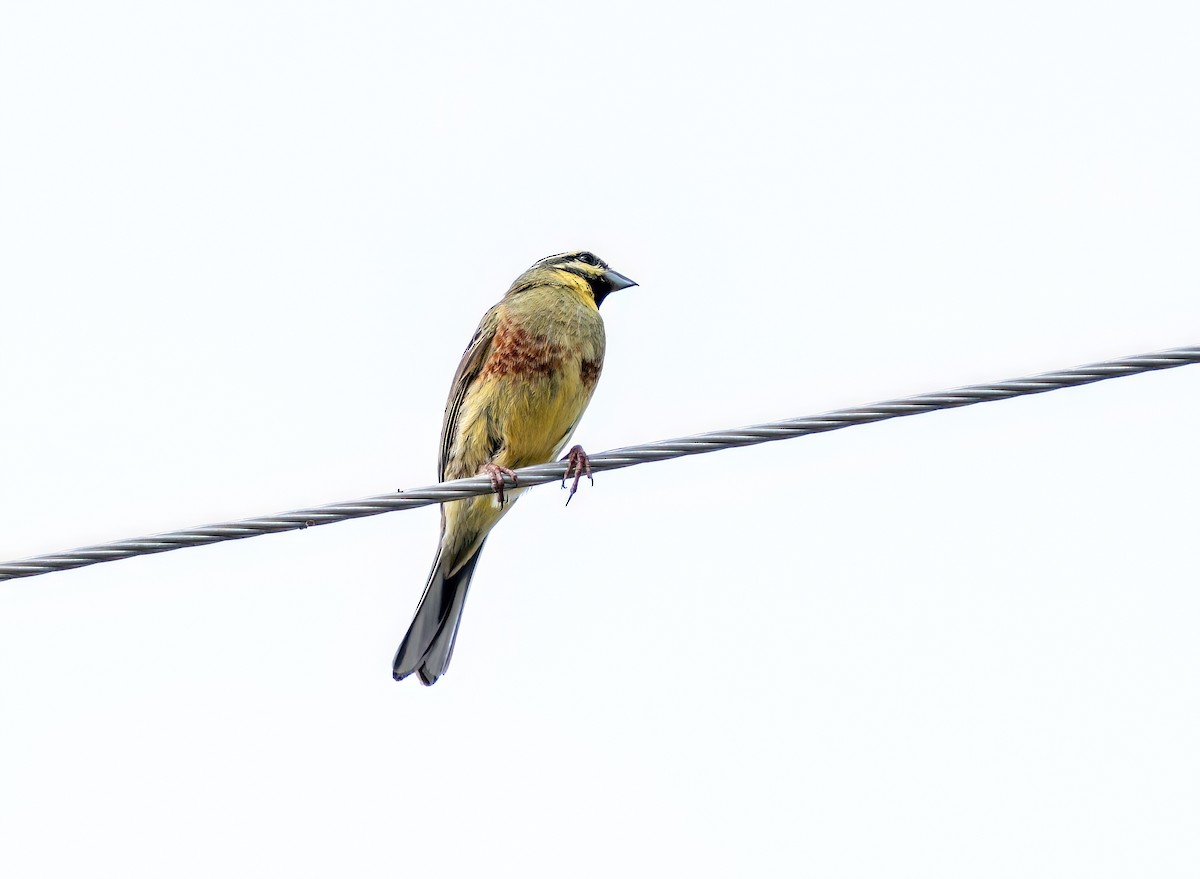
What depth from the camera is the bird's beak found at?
24.6 feet

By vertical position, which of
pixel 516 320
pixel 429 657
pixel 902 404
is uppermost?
pixel 516 320

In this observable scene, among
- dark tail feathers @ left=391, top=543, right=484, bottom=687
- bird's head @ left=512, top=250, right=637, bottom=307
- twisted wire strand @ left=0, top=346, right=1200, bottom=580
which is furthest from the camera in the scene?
bird's head @ left=512, top=250, right=637, bottom=307

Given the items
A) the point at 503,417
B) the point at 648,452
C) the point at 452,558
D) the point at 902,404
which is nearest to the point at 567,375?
the point at 503,417

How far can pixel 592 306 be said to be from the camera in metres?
7.28

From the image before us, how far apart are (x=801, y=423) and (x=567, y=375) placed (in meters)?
2.47

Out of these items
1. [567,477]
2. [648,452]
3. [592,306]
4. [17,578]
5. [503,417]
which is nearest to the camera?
[17,578]

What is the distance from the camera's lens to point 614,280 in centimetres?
750

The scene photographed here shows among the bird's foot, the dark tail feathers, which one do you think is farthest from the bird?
the bird's foot

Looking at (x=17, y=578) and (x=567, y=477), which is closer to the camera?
(x=17, y=578)

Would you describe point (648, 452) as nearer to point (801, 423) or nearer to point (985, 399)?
point (801, 423)

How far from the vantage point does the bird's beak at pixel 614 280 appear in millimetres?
7496

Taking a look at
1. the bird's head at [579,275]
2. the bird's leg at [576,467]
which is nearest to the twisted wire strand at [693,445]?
the bird's leg at [576,467]

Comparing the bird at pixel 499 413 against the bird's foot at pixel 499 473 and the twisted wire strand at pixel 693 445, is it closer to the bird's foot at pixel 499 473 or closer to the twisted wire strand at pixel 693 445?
the bird's foot at pixel 499 473

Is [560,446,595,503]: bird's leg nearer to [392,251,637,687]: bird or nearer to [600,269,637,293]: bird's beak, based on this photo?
[392,251,637,687]: bird
